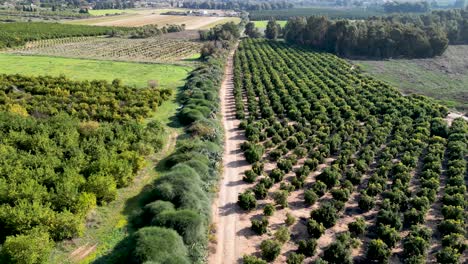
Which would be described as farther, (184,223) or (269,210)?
(269,210)

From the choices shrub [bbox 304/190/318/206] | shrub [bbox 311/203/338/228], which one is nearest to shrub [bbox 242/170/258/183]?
shrub [bbox 304/190/318/206]

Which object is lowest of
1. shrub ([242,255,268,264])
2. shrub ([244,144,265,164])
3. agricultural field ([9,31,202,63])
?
shrub ([242,255,268,264])

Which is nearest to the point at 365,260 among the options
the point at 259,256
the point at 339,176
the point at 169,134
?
the point at 259,256

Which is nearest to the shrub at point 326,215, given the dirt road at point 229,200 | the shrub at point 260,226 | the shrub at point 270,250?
the shrub at point 260,226

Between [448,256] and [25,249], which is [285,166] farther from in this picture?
[25,249]

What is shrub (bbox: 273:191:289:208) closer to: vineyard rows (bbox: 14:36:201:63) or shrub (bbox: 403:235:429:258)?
shrub (bbox: 403:235:429:258)

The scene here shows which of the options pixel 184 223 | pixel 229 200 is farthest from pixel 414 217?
pixel 184 223

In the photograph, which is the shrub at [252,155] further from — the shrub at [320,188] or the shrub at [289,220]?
the shrub at [289,220]
